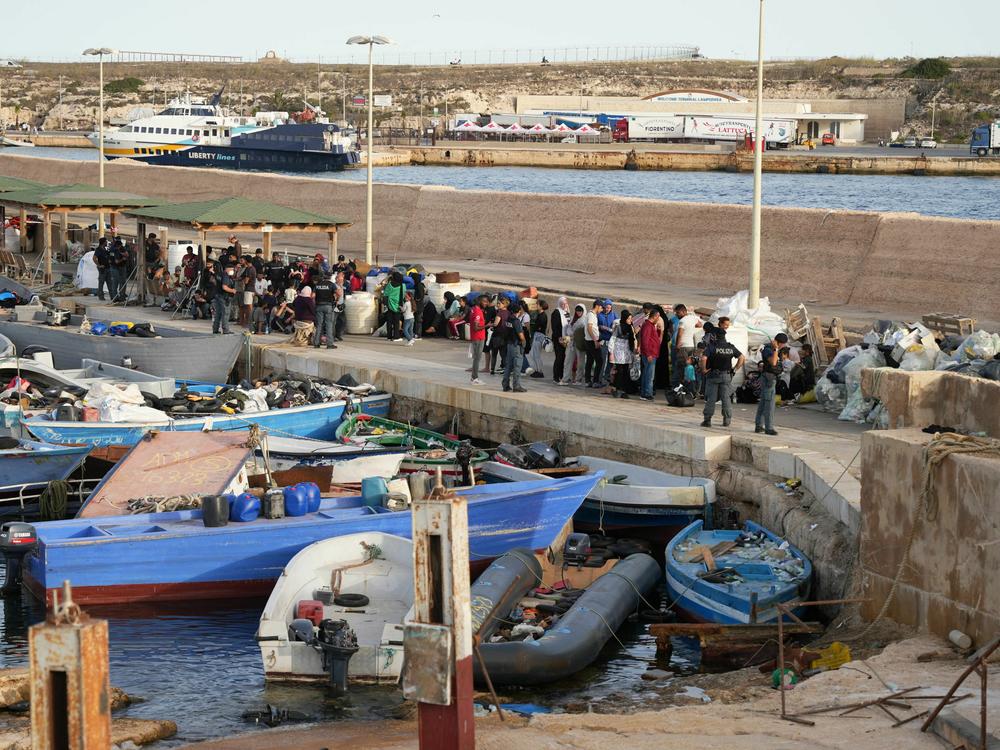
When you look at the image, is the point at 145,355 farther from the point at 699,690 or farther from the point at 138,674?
the point at 699,690

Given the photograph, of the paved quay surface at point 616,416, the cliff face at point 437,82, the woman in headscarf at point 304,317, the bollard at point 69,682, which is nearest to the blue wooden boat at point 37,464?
the paved quay surface at point 616,416

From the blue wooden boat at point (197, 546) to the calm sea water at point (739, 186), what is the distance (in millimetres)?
50936

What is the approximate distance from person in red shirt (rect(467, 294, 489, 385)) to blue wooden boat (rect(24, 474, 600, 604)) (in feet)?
16.5

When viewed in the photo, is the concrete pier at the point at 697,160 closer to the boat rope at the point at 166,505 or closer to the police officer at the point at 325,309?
the police officer at the point at 325,309

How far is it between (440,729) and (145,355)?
1669cm

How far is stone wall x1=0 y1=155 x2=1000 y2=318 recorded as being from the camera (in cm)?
2527

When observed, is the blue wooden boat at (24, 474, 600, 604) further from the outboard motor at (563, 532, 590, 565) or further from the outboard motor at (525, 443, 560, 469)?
the outboard motor at (525, 443, 560, 469)

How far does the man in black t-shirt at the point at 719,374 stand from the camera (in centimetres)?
1844

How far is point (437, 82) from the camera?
535 feet

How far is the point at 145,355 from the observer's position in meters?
25.5

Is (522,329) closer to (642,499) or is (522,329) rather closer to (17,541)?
(642,499)

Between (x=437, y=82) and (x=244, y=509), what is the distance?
150 m

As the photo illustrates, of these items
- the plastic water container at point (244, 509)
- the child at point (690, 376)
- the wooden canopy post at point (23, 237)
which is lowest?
the plastic water container at point (244, 509)

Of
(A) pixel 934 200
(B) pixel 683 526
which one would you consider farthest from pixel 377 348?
(A) pixel 934 200
